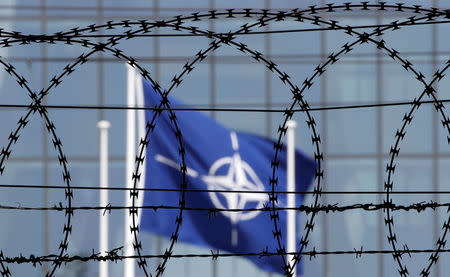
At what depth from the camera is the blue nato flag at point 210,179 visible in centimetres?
1755

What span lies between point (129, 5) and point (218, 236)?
308 inches

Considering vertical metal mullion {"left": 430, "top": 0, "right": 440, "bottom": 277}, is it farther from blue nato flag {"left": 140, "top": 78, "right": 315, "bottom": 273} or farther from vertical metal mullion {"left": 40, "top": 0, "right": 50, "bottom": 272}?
vertical metal mullion {"left": 40, "top": 0, "right": 50, "bottom": 272}

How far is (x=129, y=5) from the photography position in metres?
24.8

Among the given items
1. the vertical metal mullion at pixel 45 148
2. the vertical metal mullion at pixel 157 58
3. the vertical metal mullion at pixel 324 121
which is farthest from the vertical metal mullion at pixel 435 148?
the vertical metal mullion at pixel 45 148

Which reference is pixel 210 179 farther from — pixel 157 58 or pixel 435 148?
pixel 435 148

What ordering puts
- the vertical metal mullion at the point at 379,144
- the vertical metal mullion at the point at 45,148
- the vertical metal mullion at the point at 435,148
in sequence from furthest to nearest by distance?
1. the vertical metal mullion at the point at 435,148
2. the vertical metal mullion at the point at 379,144
3. the vertical metal mullion at the point at 45,148

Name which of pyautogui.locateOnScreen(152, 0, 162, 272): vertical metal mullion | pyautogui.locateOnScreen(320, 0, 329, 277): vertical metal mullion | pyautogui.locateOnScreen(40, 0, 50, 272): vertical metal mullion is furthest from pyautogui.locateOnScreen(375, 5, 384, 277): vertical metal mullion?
pyautogui.locateOnScreen(40, 0, 50, 272): vertical metal mullion

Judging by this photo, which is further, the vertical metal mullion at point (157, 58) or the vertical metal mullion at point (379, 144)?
the vertical metal mullion at point (379, 144)

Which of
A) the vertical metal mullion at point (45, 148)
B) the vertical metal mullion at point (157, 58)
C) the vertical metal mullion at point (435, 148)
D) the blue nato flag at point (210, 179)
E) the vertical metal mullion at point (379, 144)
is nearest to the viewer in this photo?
the blue nato flag at point (210, 179)

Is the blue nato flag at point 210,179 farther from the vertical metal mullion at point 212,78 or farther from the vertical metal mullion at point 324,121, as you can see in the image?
the vertical metal mullion at point 212,78

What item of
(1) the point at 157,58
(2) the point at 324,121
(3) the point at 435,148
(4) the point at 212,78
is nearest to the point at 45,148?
(1) the point at 157,58

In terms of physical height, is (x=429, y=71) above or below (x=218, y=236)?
above

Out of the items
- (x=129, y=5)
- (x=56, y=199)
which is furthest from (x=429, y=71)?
(x=56, y=199)

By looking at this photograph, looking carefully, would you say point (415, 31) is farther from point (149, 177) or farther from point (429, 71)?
point (149, 177)
